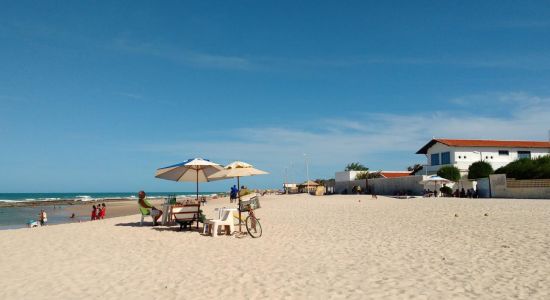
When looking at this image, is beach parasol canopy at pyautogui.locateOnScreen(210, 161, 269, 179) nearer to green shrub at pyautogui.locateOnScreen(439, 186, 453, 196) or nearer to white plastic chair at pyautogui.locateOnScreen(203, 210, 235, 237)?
white plastic chair at pyautogui.locateOnScreen(203, 210, 235, 237)

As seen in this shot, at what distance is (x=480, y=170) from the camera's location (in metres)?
40.9

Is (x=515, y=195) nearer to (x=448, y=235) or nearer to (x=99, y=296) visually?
(x=448, y=235)

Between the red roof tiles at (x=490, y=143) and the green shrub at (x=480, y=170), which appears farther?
the red roof tiles at (x=490, y=143)

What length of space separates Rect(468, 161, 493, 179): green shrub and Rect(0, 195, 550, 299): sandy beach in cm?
3062

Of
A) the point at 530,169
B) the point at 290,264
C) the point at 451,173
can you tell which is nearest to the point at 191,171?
the point at 290,264

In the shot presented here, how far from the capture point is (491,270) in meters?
6.99

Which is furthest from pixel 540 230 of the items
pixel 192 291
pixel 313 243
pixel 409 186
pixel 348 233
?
pixel 409 186

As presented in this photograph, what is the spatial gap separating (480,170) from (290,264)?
38434 millimetres

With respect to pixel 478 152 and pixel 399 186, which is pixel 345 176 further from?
pixel 478 152

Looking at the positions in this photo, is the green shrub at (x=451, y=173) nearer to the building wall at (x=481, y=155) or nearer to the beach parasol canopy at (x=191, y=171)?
the building wall at (x=481, y=155)

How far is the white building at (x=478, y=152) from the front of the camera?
47.6 m

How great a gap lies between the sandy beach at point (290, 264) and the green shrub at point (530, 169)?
77.2 ft

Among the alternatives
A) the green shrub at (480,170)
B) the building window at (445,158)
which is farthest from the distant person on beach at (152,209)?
the building window at (445,158)

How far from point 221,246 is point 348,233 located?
3.96m
